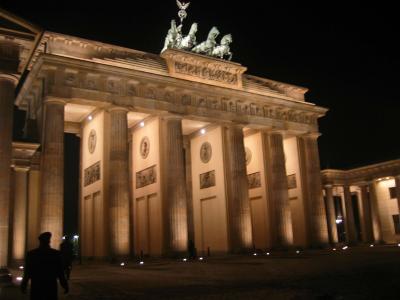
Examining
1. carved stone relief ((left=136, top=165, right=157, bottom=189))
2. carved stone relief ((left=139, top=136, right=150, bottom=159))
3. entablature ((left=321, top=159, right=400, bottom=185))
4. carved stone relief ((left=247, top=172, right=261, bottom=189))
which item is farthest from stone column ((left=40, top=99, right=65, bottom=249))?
entablature ((left=321, top=159, right=400, bottom=185))

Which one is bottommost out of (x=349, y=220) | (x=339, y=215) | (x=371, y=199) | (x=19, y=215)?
(x=349, y=220)

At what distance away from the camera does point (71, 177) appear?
58.0 m

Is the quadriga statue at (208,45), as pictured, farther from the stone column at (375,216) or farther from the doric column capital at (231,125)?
the stone column at (375,216)

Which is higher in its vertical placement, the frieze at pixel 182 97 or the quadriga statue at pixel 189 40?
the quadriga statue at pixel 189 40

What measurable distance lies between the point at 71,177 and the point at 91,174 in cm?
2478

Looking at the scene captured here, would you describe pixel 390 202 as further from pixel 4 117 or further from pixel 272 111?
pixel 4 117

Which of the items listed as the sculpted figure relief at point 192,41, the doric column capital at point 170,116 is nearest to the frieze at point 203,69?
the sculpted figure relief at point 192,41

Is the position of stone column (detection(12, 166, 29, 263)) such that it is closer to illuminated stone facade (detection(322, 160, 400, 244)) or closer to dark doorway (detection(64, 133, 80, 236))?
dark doorway (detection(64, 133, 80, 236))

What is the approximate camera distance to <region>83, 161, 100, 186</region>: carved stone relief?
33.7 metres

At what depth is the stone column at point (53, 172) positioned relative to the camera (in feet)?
90.7

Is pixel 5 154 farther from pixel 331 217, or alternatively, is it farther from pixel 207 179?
pixel 331 217

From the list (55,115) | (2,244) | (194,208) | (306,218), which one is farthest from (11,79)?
(306,218)

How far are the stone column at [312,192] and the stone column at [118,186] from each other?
64.5 feet

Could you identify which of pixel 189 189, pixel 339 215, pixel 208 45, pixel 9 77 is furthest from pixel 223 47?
pixel 339 215
